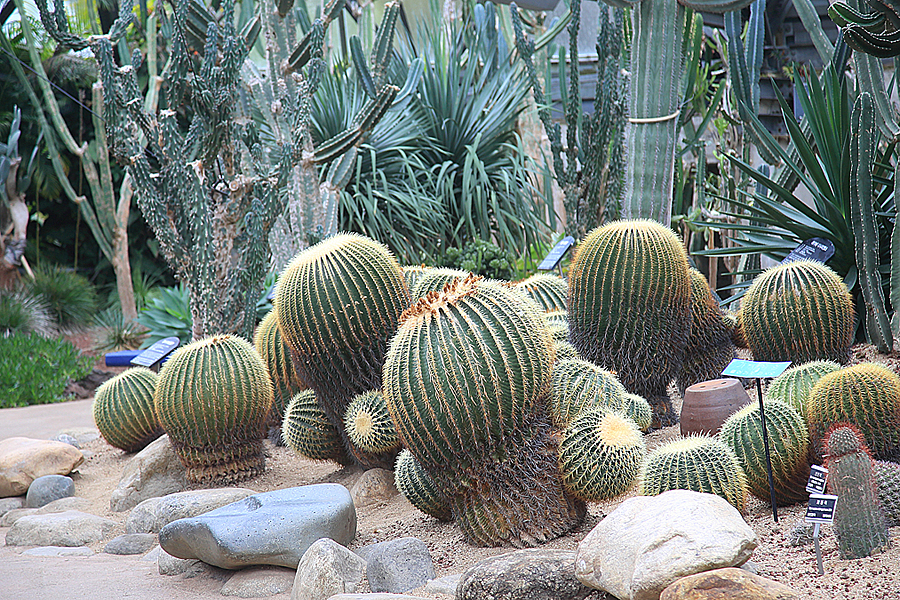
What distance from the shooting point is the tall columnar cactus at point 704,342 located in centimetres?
395

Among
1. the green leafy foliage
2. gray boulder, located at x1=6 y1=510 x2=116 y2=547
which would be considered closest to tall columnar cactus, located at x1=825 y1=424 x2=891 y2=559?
gray boulder, located at x1=6 y1=510 x2=116 y2=547

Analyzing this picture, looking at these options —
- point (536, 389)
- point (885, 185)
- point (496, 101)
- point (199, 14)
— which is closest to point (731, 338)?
point (885, 185)

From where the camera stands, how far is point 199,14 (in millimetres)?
6008

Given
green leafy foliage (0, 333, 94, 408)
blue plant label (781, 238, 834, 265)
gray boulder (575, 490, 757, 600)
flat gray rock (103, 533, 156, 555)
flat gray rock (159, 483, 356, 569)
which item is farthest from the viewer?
green leafy foliage (0, 333, 94, 408)

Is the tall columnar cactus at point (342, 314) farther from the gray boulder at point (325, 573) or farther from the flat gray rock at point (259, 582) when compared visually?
the gray boulder at point (325, 573)

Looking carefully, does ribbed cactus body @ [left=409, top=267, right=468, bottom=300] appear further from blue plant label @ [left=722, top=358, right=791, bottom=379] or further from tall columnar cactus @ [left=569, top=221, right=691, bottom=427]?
blue plant label @ [left=722, top=358, right=791, bottom=379]

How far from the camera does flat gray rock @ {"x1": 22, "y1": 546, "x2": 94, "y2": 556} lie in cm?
339

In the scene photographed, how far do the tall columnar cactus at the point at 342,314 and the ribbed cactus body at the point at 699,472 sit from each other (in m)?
1.39

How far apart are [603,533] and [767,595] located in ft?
1.70

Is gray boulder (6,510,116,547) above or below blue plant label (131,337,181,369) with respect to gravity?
below

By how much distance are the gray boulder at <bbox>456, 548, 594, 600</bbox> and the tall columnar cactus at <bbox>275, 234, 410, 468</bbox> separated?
1291 mm

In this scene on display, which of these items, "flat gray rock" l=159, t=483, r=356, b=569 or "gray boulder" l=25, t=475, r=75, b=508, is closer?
"flat gray rock" l=159, t=483, r=356, b=569

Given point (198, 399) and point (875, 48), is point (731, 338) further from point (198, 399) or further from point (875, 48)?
point (198, 399)

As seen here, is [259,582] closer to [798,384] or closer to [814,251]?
[798,384]
